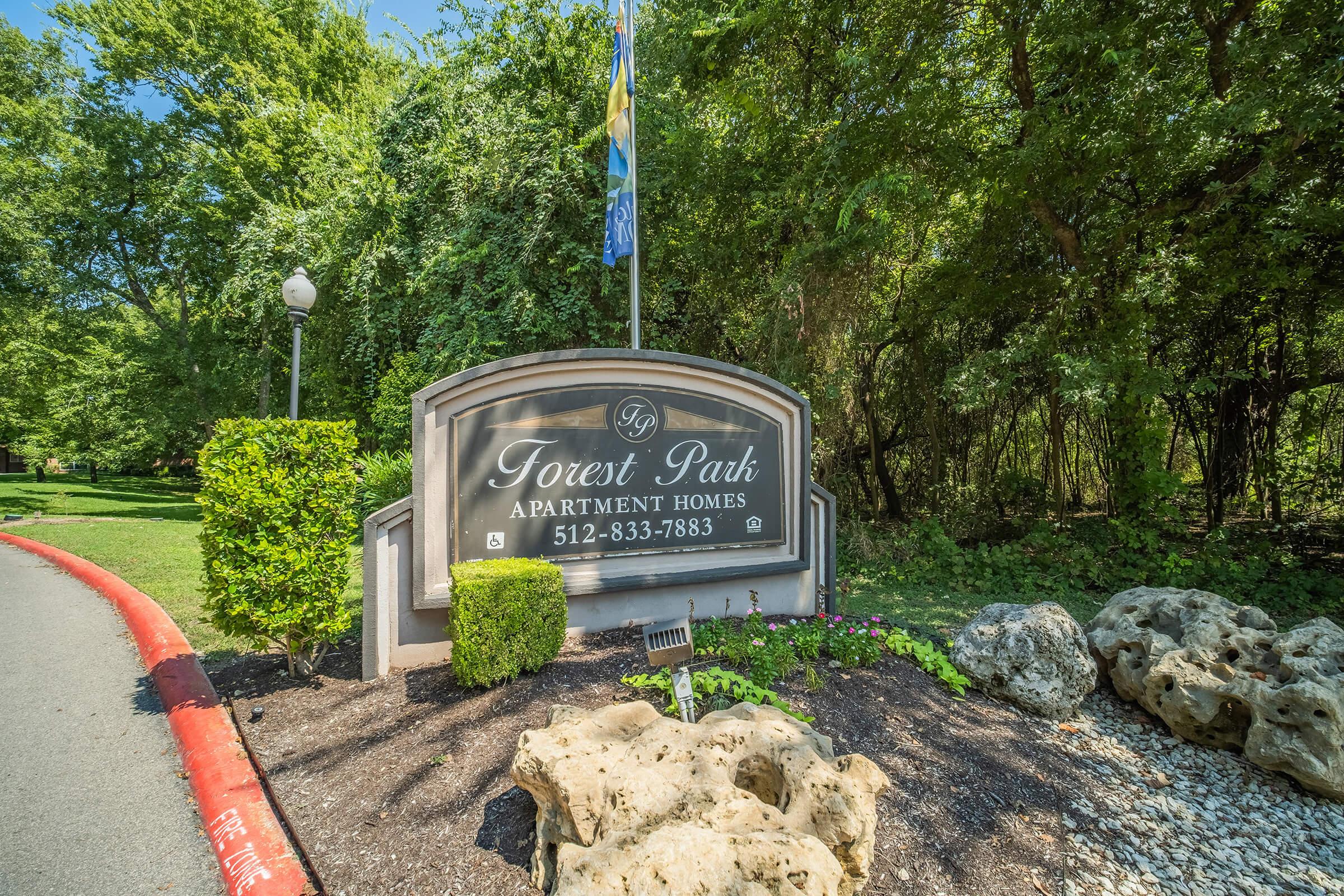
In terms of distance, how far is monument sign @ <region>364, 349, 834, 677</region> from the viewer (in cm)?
385

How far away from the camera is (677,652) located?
2.74 meters

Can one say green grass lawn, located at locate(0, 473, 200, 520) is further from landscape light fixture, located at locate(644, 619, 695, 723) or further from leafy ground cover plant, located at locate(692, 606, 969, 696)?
landscape light fixture, located at locate(644, 619, 695, 723)

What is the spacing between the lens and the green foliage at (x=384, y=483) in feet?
27.7

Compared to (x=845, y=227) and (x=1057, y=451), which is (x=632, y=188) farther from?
(x=1057, y=451)

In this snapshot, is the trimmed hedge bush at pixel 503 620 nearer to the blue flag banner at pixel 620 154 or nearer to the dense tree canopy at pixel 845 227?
the blue flag banner at pixel 620 154

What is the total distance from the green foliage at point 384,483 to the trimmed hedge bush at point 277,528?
4808 millimetres

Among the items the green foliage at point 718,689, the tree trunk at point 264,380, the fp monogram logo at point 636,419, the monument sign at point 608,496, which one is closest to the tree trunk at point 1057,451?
the monument sign at point 608,496

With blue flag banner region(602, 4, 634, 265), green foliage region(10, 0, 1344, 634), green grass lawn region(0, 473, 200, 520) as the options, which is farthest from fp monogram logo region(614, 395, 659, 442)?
green grass lawn region(0, 473, 200, 520)

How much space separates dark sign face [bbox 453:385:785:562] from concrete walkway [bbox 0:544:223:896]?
72.7 inches

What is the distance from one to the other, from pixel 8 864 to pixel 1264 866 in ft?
17.2

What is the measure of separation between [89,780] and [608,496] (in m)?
3.17

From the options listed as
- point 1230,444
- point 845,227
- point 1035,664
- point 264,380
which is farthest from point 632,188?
point 264,380

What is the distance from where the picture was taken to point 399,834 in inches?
90.9

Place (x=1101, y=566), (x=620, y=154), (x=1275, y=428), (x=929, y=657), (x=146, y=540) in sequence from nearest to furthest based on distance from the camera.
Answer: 1. (x=929, y=657)
2. (x=620, y=154)
3. (x=1101, y=566)
4. (x=1275, y=428)
5. (x=146, y=540)
